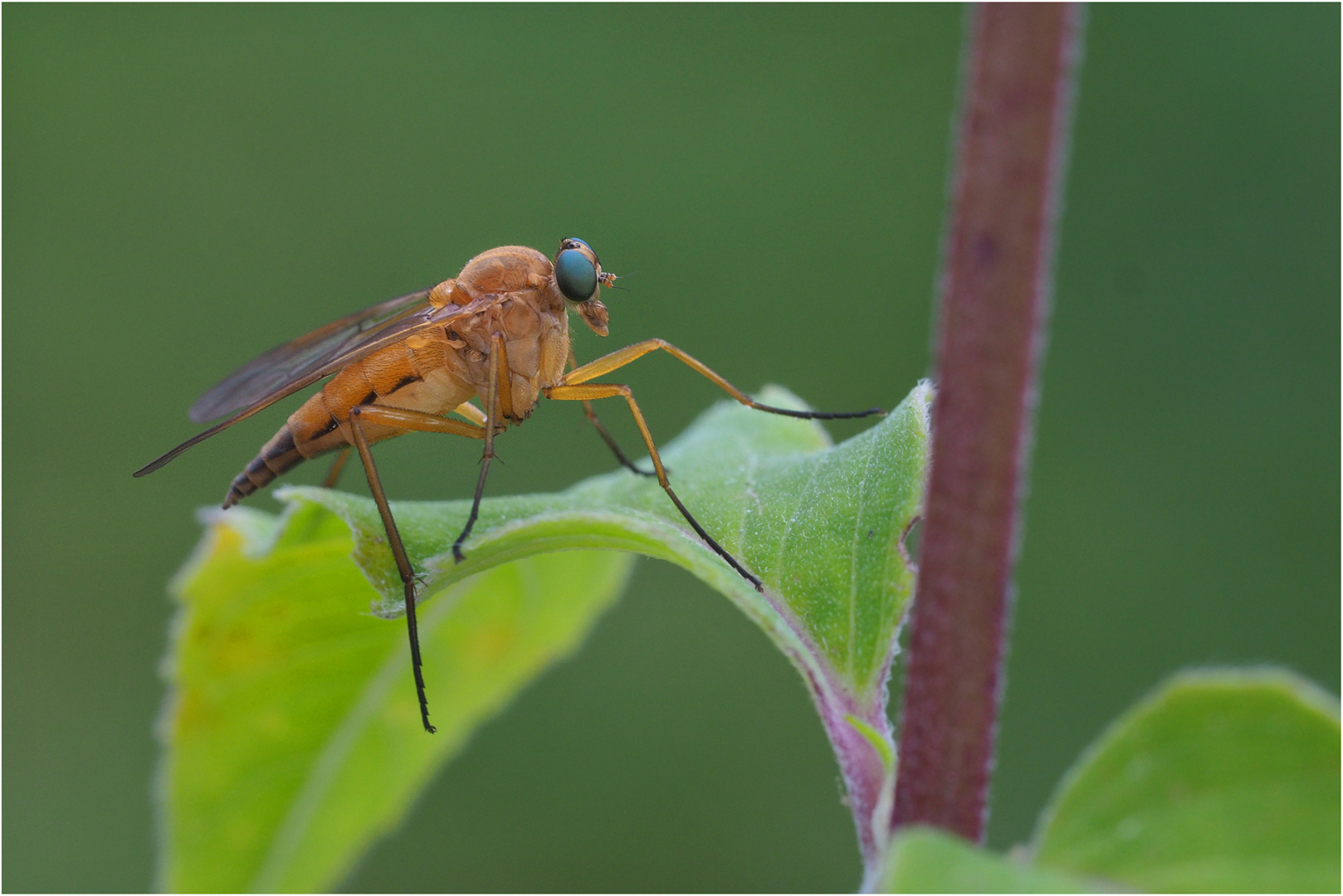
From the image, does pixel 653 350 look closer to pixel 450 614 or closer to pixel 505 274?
pixel 505 274

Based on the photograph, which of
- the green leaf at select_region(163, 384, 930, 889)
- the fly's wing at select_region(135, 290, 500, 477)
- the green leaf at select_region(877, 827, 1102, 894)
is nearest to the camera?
→ the green leaf at select_region(877, 827, 1102, 894)

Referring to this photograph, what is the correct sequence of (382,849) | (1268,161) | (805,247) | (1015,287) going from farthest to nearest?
(805,247), (1268,161), (382,849), (1015,287)

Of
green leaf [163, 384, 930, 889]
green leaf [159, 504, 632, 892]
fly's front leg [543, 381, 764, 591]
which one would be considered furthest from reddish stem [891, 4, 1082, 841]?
green leaf [159, 504, 632, 892]

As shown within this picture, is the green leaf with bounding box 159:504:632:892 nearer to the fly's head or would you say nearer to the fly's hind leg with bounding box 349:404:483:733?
the fly's hind leg with bounding box 349:404:483:733

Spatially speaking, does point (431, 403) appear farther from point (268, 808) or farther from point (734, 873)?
point (734, 873)

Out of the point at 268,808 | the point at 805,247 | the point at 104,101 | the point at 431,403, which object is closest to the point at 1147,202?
the point at 805,247

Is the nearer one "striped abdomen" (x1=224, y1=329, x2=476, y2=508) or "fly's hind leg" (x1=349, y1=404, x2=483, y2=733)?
"fly's hind leg" (x1=349, y1=404, x2=483, y2=733)
